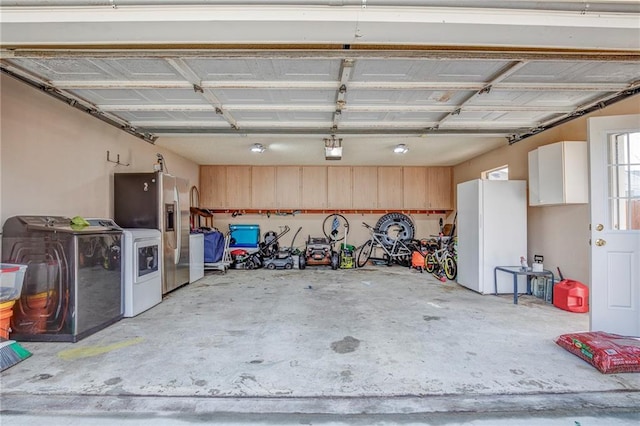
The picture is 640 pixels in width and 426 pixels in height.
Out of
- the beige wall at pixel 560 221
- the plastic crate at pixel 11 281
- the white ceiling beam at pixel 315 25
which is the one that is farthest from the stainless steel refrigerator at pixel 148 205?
the beige wall at pixel 560 221

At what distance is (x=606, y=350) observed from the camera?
235 centimetres

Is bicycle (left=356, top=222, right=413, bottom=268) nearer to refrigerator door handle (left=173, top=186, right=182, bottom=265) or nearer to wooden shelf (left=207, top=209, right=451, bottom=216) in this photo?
wooden shelf (left=207, top=209, right=451, bottom=216)

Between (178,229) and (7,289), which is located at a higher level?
(178,229)

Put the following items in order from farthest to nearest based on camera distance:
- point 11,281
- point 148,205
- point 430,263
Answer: point 430,263
point 148,205
point 11,281

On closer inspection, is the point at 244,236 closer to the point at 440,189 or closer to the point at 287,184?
the point at 287,184

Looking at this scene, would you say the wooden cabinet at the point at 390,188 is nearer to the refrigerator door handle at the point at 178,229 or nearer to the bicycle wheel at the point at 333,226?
the bicycle wheel at the point at 333,226

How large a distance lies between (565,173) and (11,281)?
614 centimetres

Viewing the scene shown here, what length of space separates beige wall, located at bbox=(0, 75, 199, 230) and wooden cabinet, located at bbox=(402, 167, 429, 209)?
20.4 feet

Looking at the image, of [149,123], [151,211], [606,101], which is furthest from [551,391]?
[149,123]

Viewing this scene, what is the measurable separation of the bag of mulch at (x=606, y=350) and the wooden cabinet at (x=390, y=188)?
532 centimetres

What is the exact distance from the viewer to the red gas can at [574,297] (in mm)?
3783

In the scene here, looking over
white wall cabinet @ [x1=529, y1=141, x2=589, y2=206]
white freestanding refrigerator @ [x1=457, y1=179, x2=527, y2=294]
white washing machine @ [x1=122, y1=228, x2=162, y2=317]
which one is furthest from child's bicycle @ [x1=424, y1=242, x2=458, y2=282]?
white washing machine @ [x1=122, y1=228, x2=162, y2=317]

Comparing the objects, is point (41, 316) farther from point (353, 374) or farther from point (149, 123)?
point (353, 374)

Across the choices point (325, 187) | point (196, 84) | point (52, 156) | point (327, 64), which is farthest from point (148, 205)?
point (325, 187)
